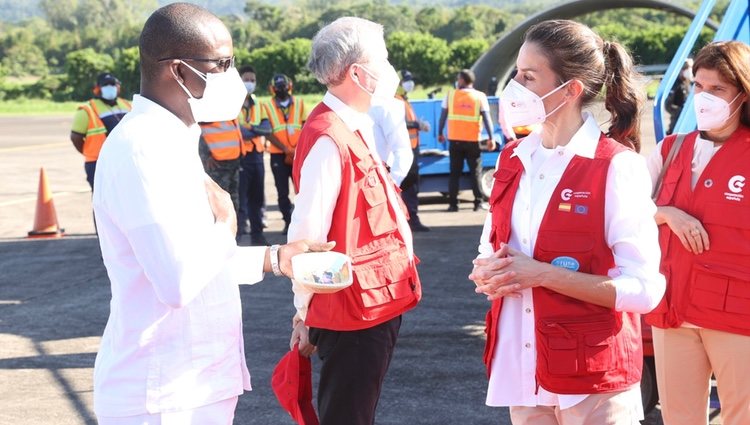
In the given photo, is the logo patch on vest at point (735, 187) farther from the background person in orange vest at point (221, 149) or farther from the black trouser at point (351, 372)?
the background person in orange vest at point (221, 149)

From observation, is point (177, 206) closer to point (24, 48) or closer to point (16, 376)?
point (16, 376)

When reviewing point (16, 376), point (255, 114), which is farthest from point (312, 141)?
point (255, 114)

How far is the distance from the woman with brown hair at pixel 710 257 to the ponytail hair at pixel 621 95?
677 millimetres

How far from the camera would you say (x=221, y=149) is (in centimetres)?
1080

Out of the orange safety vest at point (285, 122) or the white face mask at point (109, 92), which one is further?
the orange safety vest at point (285, 122)

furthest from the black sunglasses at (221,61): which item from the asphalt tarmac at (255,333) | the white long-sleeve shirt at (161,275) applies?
the asphalt tarmac at (255,333)

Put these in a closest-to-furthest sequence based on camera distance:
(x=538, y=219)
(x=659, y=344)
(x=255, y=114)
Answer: (x=538, y=219), (x=659, y=344), (x=255, y=114)

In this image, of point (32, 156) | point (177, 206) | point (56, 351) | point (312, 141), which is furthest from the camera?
point (32, 156)

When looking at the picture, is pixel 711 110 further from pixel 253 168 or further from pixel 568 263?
pixel 253 168

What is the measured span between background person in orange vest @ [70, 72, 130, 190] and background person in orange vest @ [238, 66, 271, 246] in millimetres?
1526

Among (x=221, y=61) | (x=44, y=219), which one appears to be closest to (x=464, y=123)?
(x=44, y=219)

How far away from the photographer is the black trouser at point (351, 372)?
3.65 meters

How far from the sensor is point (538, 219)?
2.93 meters

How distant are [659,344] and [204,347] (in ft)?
6.75
